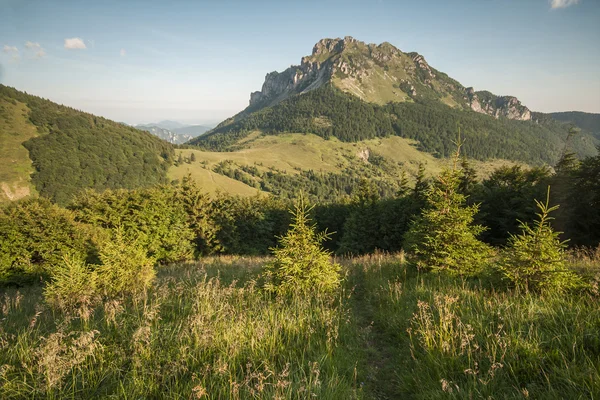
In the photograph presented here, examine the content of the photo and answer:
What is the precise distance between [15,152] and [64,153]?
20.8 metres

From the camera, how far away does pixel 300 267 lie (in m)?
7.81

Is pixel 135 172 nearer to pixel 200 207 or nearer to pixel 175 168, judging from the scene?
pixel 175 168

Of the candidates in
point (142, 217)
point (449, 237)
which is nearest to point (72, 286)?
point (449, 237)

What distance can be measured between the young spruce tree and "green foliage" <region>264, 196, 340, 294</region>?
3338 millimetres

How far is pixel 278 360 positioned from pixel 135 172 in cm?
18878

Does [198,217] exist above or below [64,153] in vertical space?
below

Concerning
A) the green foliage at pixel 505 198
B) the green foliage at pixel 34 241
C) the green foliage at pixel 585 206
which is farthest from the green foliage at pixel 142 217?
the green foliage at pixel 585 206

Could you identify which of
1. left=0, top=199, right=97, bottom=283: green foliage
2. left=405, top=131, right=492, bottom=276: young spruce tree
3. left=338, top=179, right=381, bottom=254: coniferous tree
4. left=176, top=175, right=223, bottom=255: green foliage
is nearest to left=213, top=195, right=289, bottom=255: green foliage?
left=176, top=175, right=223, bottom=255: green foliage

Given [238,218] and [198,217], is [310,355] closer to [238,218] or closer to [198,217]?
[198,217]

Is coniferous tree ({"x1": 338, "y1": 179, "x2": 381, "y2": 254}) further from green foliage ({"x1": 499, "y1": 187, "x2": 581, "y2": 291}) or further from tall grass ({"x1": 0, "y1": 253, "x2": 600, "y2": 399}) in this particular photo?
tall grass ({"x1": 0, "y1": 253, "x2": 600, "y2": 399})

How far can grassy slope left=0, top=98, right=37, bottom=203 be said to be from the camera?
399ft

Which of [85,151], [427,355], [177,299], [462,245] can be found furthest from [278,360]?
[85,151]

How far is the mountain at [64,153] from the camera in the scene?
425 ft

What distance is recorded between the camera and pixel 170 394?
318 centimetres
